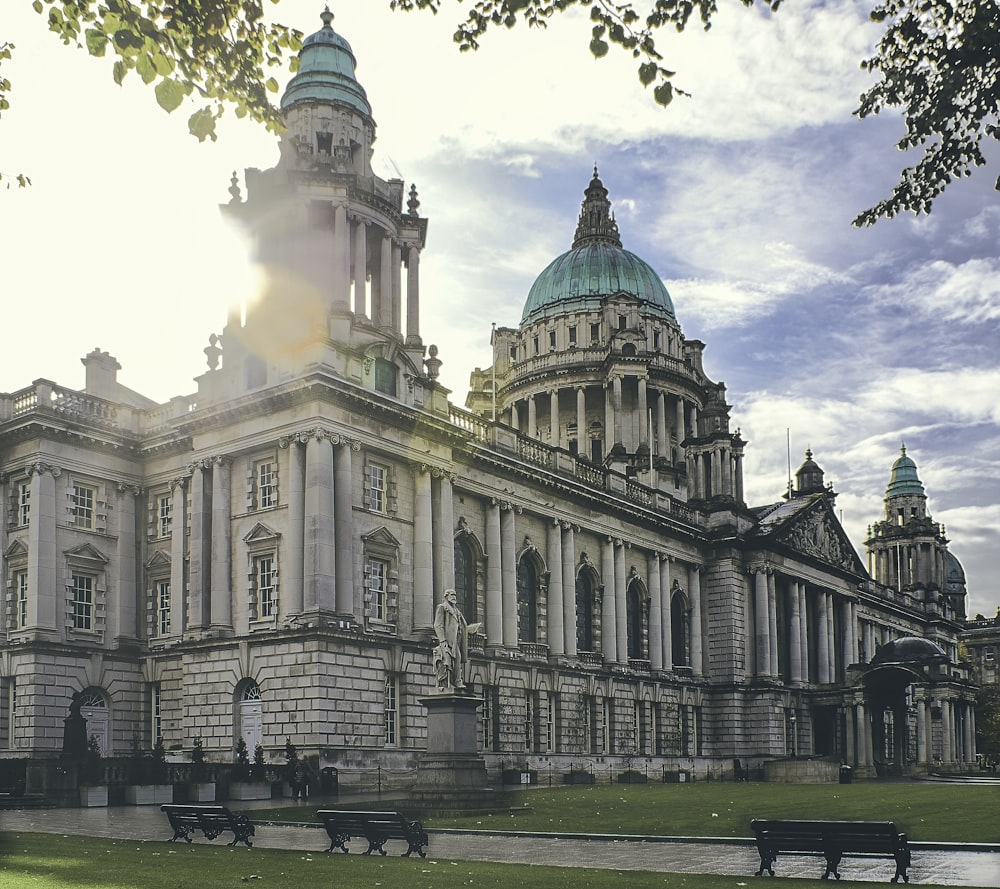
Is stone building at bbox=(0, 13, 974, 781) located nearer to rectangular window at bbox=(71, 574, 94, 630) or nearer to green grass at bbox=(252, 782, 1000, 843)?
rectangular window at bbox=(71, 574, 94, 630)

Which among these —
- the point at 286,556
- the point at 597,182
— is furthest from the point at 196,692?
the point at 597,182

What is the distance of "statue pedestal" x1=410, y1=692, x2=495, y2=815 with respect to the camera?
32.9 meters

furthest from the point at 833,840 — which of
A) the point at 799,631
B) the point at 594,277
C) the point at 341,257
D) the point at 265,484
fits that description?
the point at 594,277

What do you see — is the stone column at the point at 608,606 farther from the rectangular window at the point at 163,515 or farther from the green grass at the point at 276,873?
the green grass at the point at 276,873

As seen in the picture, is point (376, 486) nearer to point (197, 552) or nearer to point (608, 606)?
point (197, 552)

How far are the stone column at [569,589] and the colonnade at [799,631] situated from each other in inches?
739

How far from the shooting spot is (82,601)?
164ft

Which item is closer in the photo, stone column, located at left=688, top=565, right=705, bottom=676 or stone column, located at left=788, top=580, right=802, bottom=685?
stone column, located at left=688, top=565, right=705, bottom=676

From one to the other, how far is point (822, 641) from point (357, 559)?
46.7 metres

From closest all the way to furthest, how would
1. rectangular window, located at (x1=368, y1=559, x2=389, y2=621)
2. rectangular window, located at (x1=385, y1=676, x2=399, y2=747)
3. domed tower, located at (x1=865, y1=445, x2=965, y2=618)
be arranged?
rectangular window, located at (x1=385, y1=676, x2=399, y2=747), rectangular window, located at (x1=368, y1=559, x2=389, y2=621), domed tower, located at (x1=865, y1=445, x2=965, y2=618)

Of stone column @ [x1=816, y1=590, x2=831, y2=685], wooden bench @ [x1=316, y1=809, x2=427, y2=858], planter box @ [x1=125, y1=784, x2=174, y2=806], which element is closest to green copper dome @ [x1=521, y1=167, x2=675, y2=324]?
stone column @ [x1=816, y1=590, x2=831, y2=685]

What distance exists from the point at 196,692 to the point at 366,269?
2258 centimetres

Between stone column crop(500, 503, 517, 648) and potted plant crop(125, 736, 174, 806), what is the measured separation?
1778 centimetres

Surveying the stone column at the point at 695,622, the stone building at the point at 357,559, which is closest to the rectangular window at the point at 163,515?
the stone building at the point at 357,559
